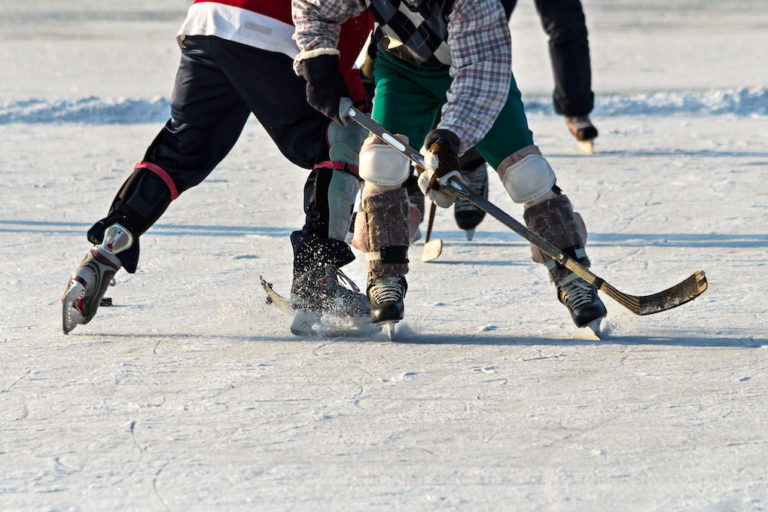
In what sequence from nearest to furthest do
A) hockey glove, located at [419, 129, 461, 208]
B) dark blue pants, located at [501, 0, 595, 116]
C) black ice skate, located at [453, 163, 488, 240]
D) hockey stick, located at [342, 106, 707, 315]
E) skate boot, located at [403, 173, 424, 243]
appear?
hockey glove, located at [419, 129, 461, 208] → hockey stick, located at [342, 106, 707, 315] → skate boot, located at [403, 173, 424, 243] → black ice skate, located at [453, 163, 488, 240] → dark blue pants, located at [501, 0, 595, 116]

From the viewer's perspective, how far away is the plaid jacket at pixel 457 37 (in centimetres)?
267

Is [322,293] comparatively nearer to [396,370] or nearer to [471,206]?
[396,370]

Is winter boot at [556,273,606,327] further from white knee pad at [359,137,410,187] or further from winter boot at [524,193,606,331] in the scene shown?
white knee pad at [359,137,410,187]

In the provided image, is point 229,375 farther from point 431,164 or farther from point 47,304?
point 47,304

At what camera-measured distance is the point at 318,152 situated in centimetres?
295

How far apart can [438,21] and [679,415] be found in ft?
3.88

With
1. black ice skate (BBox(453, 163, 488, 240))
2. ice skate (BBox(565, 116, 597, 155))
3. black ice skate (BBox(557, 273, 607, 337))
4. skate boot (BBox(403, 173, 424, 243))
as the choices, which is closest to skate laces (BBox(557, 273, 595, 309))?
black ice skate (BBox(557, 273, 607, 337))

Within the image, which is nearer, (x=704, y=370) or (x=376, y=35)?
(x=704, y=370)

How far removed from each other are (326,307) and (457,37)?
85 cm

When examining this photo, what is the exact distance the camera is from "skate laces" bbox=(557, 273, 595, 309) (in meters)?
2.83

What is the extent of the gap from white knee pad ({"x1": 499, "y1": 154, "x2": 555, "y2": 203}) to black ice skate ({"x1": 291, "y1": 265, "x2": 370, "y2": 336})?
54cm

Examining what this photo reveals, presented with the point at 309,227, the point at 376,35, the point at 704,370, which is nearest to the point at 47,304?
the point at 309,227

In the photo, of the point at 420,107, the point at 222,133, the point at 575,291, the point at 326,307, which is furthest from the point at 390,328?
the point at 222,133

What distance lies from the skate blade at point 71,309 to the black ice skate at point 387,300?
80 cm
